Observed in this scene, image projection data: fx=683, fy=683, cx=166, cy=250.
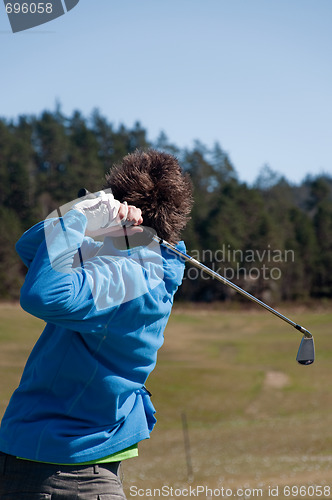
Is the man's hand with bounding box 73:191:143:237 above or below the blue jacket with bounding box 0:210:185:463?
above

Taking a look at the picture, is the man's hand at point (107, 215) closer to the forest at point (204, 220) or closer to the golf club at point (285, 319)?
the golf club at point (285, 319)

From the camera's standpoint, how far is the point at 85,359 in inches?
78.8

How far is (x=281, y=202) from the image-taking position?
7406 centimetres

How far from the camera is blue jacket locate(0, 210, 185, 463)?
1.91 metres

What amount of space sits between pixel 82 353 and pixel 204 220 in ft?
200

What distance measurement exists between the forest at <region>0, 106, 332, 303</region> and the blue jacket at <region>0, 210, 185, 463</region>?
52.0 metres

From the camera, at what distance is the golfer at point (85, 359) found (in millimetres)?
1929

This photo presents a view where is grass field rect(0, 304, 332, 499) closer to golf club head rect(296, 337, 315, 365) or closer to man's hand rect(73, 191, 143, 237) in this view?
golf club head rect(296, 337, 315, 365)

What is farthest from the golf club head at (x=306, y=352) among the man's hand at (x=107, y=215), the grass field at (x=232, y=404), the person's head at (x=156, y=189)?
the grass field at (x=232, y=404)

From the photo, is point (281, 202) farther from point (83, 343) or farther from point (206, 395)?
point (83, 343)

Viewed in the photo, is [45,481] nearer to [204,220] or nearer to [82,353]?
[82,353]

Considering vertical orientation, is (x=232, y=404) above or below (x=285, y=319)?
below

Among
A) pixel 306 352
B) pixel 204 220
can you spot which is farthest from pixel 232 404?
pixel 204 220

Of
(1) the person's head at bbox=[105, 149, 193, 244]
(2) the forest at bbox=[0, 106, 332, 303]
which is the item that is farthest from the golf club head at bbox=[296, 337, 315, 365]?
(2) the forest at bbox=[0, 106, 332, 303]
